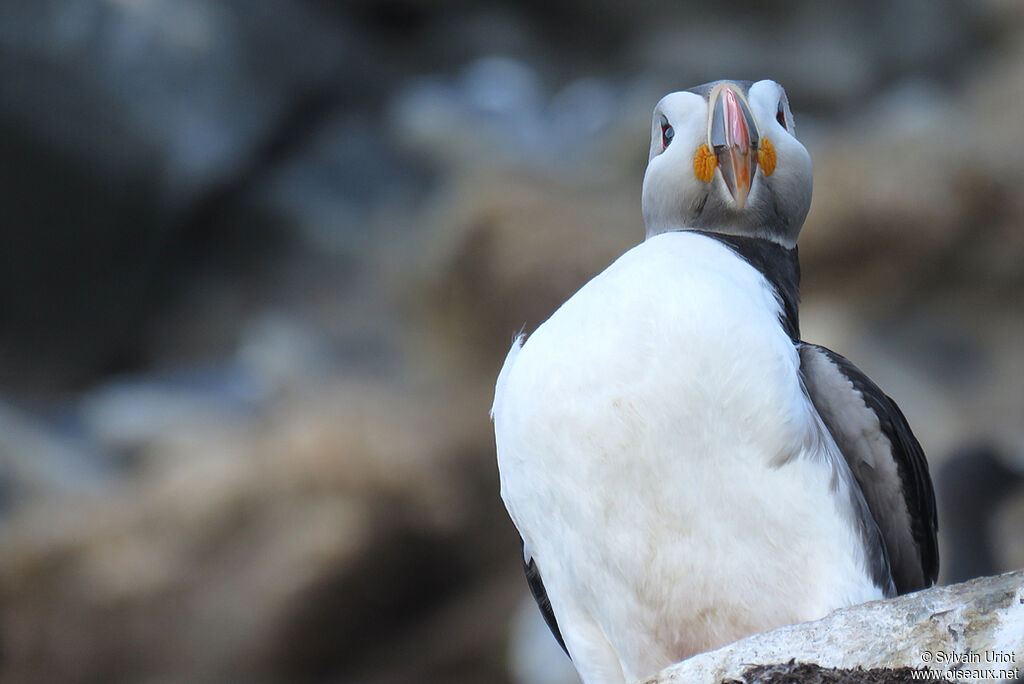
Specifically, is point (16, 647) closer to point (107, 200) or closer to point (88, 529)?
point (88, 529)

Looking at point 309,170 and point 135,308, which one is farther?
point 309,170

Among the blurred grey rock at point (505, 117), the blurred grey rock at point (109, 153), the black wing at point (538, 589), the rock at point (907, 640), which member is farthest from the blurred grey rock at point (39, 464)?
the rock at point (907, 640)

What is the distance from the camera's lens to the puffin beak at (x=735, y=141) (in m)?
1.79

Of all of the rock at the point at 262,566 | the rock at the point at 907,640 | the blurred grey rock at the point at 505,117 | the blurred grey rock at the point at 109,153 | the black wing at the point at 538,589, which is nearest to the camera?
the rock at the point at 907,640

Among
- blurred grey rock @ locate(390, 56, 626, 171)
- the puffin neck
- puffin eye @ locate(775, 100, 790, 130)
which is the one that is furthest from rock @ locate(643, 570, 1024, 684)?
blurred grey rock @ locate(390, 56, 626, 171)

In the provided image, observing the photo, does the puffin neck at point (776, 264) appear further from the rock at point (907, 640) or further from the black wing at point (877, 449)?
the rock at point (907, 640)

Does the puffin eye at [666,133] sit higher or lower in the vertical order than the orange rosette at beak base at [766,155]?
higher

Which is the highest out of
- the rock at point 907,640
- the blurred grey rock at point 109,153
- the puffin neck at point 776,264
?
the blurred grey rock at point 109,153

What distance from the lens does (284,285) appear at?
621 centimetres

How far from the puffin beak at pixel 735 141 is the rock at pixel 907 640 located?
80 centimetres

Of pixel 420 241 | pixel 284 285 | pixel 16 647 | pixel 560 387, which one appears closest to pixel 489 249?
pixel 420 241

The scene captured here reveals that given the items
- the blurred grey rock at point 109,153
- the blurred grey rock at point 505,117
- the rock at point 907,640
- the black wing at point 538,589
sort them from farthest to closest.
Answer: the blurred grey rock at point 505,117 < the blurred grey rock at point 109,153 < the black wing at point 538,589 < the rock at point 907,640

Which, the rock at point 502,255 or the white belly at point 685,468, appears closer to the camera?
the white belly at point 685,468

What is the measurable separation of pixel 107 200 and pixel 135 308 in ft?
2.02
